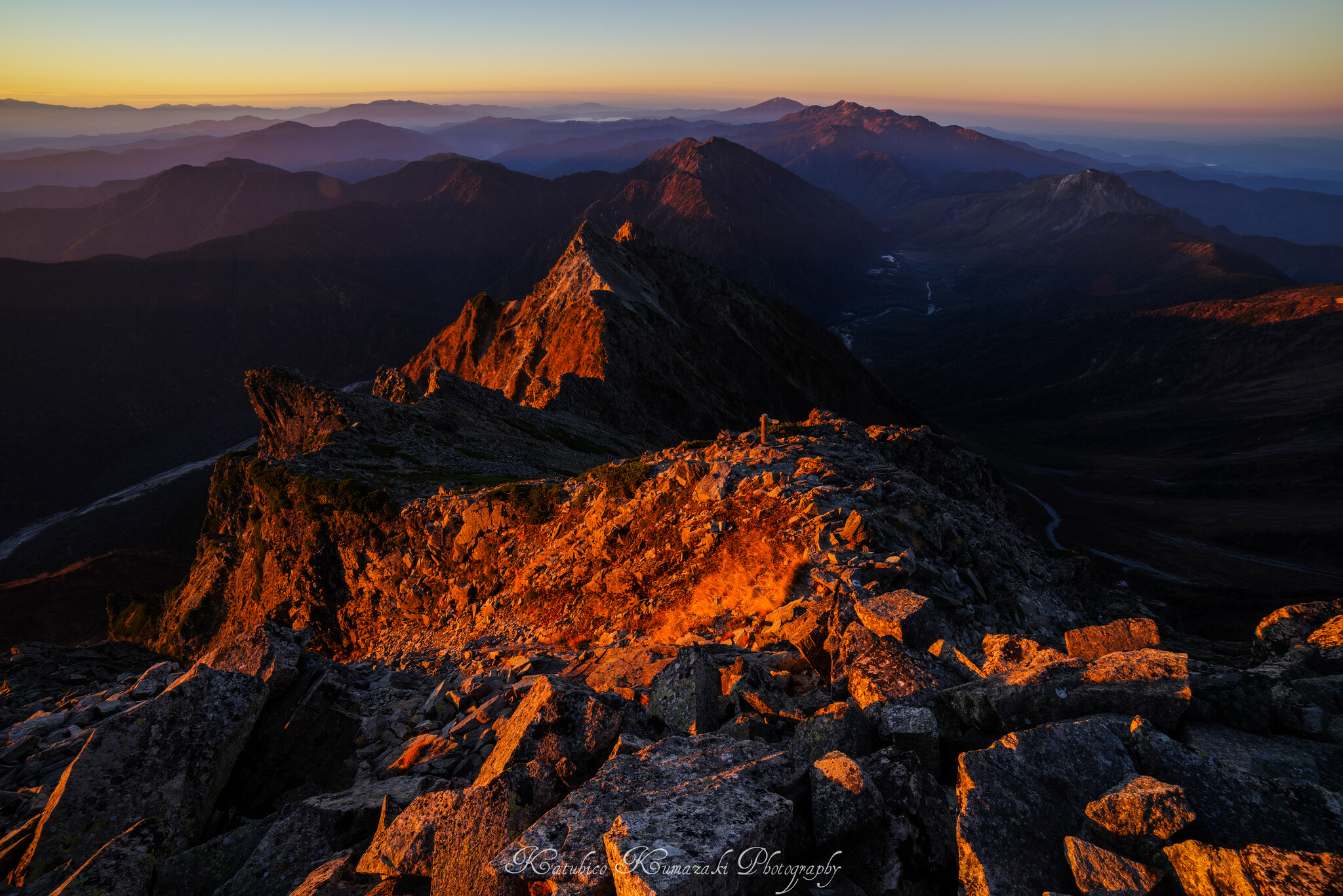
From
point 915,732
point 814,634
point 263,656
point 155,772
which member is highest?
point 915,732

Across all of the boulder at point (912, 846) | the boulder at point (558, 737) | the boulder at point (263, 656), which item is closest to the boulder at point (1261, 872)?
the boulder at point (912, 846)

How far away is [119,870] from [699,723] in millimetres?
8451

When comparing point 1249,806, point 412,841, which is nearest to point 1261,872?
point 1249,806

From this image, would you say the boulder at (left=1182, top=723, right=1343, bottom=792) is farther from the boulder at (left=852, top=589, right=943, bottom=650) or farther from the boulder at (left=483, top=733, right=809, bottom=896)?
the boulder at (left=483, top=733, right=809, bottom=896)

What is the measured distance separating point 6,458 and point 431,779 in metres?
271

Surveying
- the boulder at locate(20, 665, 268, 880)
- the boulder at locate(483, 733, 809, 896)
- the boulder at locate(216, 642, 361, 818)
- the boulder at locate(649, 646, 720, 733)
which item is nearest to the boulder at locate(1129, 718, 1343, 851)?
the boulder at locate(483, 733, 809, 896)

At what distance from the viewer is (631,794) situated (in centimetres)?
709

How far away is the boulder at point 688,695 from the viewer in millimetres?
9641

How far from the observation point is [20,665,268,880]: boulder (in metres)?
9.04

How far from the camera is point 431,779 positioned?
9.93 meters

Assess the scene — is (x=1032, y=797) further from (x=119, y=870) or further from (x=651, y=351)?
(x=651, y=351)

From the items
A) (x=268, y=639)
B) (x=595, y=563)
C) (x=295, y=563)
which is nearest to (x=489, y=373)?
(x=295, y=563)

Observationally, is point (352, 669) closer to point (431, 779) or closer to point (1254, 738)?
point (431, 779)

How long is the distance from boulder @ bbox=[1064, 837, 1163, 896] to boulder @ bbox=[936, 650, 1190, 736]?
2725 mm
